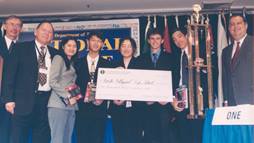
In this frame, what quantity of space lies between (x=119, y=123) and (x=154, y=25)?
1521 millimetres

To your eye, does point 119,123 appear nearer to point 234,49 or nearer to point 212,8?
point 234,49

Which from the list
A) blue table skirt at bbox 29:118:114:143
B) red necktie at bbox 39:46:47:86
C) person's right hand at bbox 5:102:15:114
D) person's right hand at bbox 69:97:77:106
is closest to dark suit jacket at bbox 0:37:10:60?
red necktie at bbox 39:46:47:86

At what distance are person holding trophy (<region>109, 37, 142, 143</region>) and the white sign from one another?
3.03 feet

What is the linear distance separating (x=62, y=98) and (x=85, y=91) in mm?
275

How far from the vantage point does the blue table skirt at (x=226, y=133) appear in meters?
3.11

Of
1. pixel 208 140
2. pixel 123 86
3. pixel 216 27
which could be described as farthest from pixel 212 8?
pixel 208 140

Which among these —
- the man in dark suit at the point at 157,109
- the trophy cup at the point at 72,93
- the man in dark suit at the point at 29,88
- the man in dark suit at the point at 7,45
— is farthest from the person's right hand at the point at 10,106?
the man in dark suit at the point at 157,109

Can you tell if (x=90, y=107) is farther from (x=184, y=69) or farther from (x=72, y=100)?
(x=184, y=69)

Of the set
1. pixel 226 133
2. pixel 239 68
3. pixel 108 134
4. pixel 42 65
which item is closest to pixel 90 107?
pixel 108 134

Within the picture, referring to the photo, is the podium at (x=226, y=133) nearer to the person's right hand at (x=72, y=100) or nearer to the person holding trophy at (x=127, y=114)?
the person holding trophy at (x=127, y=114)

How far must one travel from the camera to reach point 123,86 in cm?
420

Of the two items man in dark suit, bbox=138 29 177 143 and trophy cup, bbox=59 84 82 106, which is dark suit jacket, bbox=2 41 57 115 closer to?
trophy cup, bbox=59 84 82 106

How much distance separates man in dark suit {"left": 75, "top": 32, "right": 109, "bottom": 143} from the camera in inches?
160

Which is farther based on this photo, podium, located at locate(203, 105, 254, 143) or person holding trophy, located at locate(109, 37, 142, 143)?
person holding trophy, located at locate(109, 37, 142, 143)
